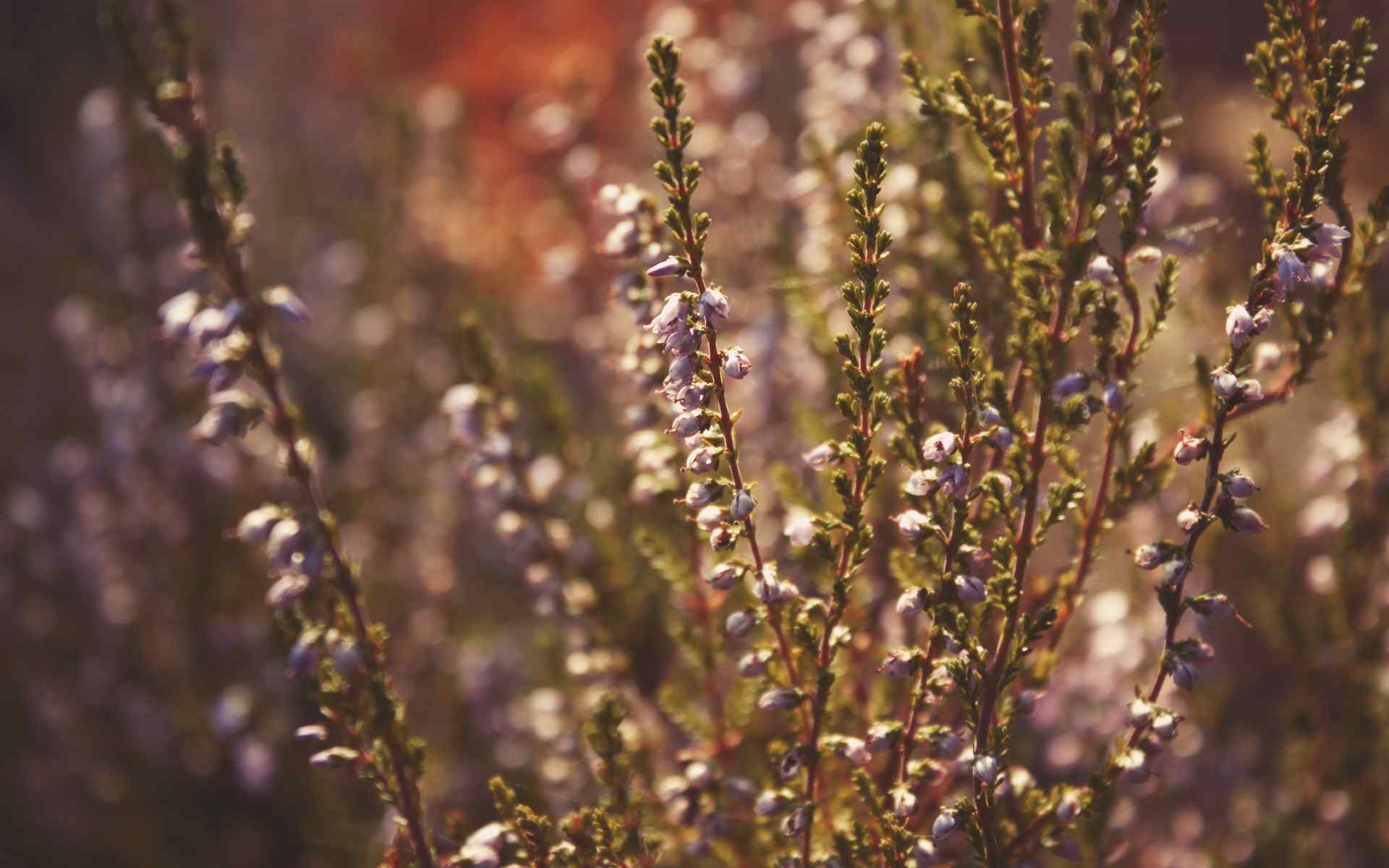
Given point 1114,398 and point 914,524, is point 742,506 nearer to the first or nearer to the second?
point 914,524

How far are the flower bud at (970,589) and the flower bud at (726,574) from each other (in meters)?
0.28

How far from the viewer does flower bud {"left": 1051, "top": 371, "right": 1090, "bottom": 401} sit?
4.81ft

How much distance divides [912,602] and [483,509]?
1.25 metres

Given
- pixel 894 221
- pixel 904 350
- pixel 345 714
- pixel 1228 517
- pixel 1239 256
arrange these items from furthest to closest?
1. pixel 1239 256
2. pixel 904 350
3. pixel 894 221
4. pixel 345 714
5. pixel 1228 517

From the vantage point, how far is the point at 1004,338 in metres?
1.93

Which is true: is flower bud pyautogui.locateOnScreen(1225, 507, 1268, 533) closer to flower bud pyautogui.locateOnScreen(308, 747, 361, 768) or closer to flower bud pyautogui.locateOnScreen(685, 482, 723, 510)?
flower bud pyautogui.locateOnScreen(685, 482, 723, 510)

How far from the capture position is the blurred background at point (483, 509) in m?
2.45

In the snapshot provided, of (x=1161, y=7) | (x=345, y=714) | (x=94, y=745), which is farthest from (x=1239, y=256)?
(x=94, y=745)

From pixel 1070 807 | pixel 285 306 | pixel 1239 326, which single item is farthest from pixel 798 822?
pixel 285 306

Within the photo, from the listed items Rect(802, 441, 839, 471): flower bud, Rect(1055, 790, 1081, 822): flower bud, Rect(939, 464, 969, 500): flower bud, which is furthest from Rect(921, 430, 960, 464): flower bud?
Rect(1055, 790, 1081, 822): flower bud

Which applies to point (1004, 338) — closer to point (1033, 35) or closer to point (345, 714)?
point (1033, 35)

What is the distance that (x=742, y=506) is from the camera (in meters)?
1.32

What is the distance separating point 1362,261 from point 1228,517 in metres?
0.59

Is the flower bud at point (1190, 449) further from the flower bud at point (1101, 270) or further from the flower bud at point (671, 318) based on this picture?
the flower bud at point (671, 318)
